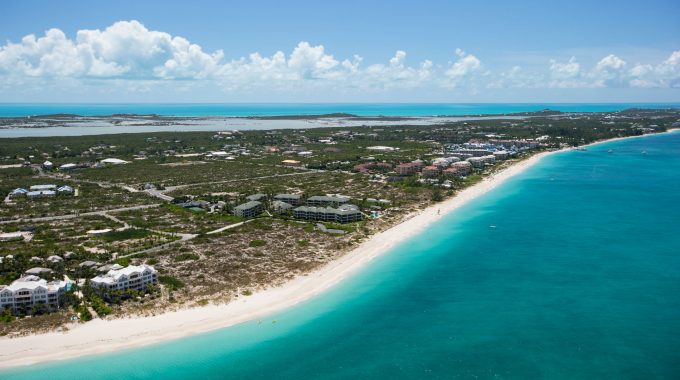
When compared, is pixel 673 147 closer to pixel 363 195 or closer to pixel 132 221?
pixel 363 195

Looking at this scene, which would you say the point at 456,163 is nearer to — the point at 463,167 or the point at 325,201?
the point at 463,167

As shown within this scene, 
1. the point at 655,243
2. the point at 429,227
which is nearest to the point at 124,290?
the point at 429,227

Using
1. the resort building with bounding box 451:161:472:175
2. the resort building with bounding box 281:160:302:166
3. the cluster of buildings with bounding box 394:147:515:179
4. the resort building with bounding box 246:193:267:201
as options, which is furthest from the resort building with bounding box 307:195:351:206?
the resort building with bounding box 281:160:302:166

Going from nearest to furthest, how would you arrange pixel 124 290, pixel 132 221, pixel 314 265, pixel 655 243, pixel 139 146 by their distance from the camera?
pixel 124 290
pixel 314 265
pixel 655 243
pixel 132 221
pixel 139 146

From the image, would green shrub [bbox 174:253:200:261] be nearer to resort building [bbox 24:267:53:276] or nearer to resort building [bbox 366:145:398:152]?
resort building [bbox 24:267:53:276]

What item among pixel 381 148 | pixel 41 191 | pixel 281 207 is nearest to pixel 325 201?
pixel 281 207

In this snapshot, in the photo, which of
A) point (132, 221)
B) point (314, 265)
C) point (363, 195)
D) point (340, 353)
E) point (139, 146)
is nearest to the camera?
point (340, 353)
